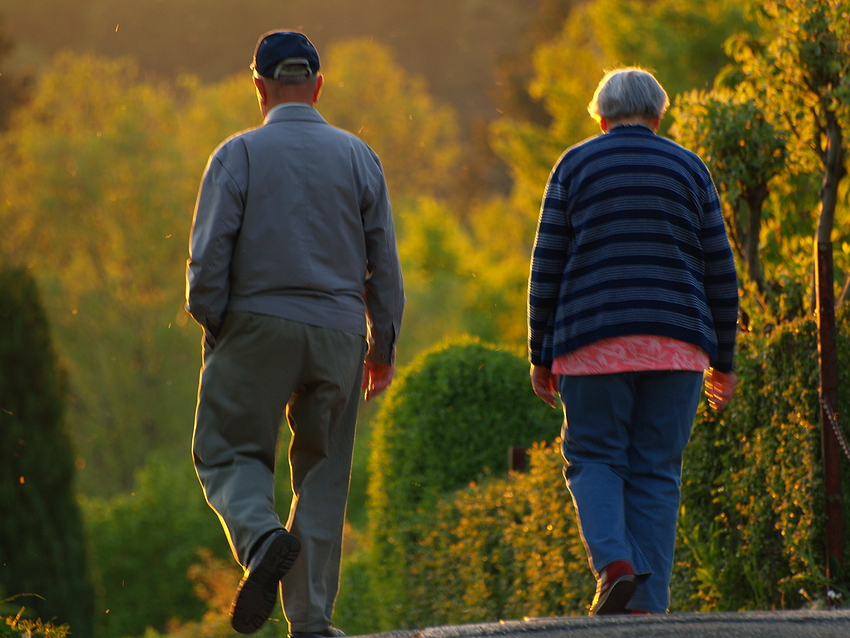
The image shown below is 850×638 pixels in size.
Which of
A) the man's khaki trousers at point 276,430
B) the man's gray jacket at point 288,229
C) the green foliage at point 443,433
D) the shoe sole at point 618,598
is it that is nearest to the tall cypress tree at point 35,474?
the green foliage at point 443,433

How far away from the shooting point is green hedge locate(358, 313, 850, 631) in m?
4.12

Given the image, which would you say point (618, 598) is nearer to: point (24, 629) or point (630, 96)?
point (630, 96)

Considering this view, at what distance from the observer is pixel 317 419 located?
3555 mm

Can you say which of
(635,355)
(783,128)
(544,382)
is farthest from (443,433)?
(635,355)

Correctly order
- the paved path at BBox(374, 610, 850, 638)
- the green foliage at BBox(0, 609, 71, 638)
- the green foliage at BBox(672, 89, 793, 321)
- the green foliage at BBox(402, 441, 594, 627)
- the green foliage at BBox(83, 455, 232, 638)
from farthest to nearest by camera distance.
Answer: the green foliage at BBox(83, 455, 232, 638) < the green foliage at BBox(672, 89, 793, 321) < the green foliage at BBox(402, 441, 594, 627) < the green foliage at BBox(0, 609, 71, 638) < the paved path at BBox(374, 610, 850, 638)

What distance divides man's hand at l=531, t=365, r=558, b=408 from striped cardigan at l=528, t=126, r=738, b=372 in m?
0.08

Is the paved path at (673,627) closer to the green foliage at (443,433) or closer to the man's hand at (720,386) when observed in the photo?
the man's hand at (720,386)

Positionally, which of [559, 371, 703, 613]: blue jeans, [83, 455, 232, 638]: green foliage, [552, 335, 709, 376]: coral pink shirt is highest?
[552, 335, 709, 376]: coral pink shirt

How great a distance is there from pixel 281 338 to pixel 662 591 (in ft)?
4.53

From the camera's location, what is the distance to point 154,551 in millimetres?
14484

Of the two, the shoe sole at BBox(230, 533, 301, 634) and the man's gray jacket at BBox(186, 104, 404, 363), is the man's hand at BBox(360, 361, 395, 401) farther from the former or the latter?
the shoe sole at BBox(230, 533, 301, 634)

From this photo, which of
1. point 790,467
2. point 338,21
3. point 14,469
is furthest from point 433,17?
point 790,467

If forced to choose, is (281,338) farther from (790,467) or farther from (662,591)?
(790,467)

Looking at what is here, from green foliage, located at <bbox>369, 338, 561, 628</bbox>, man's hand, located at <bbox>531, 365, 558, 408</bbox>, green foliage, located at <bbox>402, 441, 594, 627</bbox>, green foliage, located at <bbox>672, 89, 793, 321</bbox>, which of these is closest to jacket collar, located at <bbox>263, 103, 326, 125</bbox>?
man's hand, located at <bbox>531, 365, 558, 408</bbox>
